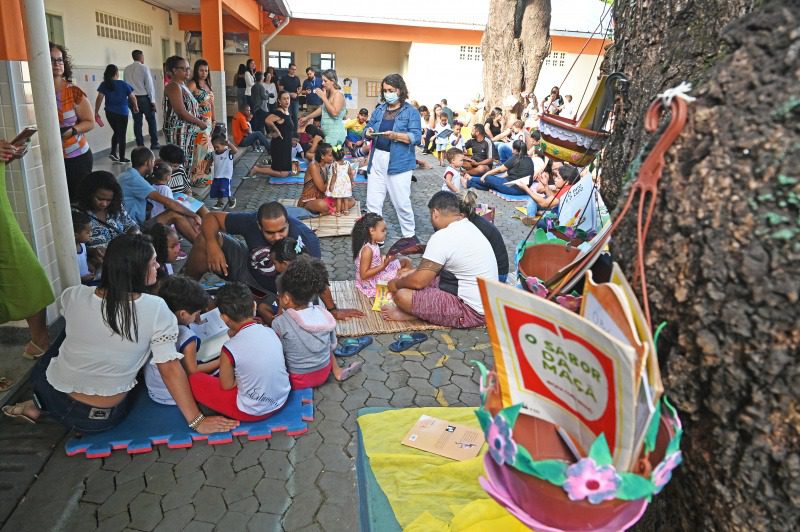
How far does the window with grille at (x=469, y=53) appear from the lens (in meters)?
21.6

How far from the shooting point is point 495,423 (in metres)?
1.20

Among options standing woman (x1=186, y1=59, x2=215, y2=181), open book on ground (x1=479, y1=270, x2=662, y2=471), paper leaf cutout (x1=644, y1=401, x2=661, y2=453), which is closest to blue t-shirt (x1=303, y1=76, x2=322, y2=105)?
standing woman (x1=186, y1=59, x2=215, y2=181)

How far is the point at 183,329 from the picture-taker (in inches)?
144

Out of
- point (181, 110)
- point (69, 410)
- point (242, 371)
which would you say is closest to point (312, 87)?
point (181, 110)

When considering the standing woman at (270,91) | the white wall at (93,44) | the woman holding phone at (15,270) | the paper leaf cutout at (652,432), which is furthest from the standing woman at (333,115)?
the paper leaf cutout at (652,432)

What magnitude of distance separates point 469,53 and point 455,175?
13839 millimetres

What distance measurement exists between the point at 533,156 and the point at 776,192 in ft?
33.5

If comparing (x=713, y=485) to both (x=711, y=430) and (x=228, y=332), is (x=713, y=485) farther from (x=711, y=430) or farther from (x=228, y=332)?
(x=228, y=332)

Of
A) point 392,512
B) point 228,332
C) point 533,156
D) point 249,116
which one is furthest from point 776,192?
point 249,116

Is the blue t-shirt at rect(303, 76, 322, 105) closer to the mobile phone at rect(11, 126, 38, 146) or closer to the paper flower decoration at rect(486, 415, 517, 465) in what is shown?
the mobile phone at rect(11, 126, 38, 146)

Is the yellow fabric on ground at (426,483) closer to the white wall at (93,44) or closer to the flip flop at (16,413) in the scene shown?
the flip flop at (16,413)

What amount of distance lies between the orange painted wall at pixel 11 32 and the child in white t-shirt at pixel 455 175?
6.02 meters

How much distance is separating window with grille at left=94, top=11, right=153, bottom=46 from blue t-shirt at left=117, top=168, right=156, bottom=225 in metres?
7.47

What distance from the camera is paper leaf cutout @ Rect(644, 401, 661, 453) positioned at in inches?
43.9
